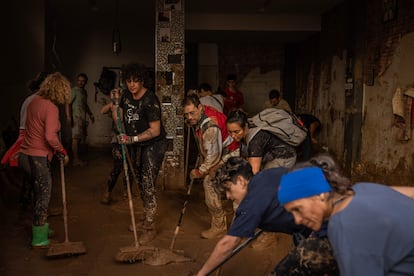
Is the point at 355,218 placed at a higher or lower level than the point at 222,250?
higher

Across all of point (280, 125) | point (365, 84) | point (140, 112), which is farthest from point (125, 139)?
point (365, 84)

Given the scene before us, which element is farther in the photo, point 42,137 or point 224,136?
point 224,136

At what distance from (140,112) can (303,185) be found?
129 inches

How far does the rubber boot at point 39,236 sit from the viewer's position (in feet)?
15.9

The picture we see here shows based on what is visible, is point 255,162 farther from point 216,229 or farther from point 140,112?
point 140,112

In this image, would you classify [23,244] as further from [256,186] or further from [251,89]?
[251,89]

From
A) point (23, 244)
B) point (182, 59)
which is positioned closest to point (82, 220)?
point (23, 244)

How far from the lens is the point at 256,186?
9.18 ft

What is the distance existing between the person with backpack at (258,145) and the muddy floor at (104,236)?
89cm

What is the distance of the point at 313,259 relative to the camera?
8.89 ft

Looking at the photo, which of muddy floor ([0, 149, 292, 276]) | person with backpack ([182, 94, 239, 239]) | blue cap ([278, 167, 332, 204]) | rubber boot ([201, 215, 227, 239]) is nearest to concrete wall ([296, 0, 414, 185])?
muddy floor ([0, 149, 292, 276])

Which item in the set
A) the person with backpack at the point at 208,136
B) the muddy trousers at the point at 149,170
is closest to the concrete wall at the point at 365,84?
the person with backpack at the point at 208,136

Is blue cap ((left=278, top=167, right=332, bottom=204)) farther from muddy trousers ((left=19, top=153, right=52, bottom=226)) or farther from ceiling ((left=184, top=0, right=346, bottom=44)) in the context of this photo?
ceiling ((left=184, top=0, right=346, bottom=44))

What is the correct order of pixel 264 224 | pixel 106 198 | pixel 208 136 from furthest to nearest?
pixel 106 198
pixel 208 136
pixel 264 224
